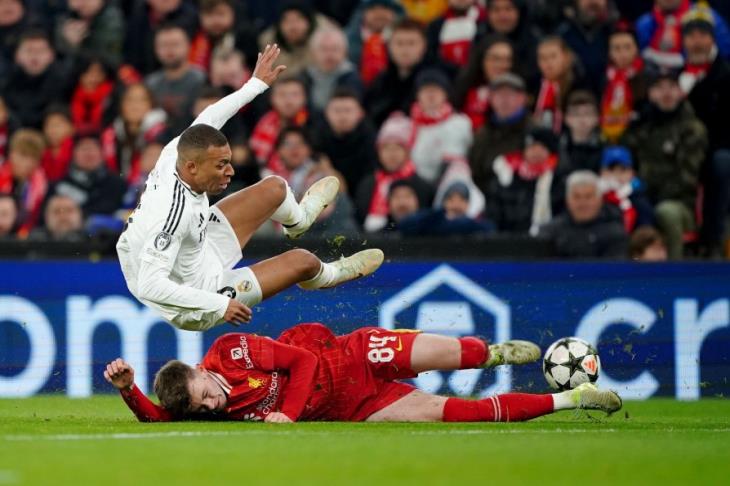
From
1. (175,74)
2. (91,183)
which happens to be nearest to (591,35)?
(175,74)

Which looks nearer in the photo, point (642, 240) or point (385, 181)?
point (642, 240)

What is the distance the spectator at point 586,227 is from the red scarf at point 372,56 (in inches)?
141

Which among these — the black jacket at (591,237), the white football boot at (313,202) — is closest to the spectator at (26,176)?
the white football boot at (313,202)

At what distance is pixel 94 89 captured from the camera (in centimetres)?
1877

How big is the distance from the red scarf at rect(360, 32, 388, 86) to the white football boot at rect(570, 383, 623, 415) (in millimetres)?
7855

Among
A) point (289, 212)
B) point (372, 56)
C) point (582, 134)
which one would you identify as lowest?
point (289, 212)

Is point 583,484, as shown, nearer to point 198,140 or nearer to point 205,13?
point 198,140

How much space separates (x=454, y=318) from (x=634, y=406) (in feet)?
6.39

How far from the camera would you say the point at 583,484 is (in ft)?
25.8

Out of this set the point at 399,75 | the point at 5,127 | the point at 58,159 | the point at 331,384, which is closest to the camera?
the point at 331,384

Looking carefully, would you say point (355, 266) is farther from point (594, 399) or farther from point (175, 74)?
point (175, 74)

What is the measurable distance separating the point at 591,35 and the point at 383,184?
305cm

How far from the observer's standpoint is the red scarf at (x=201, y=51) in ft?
61.5

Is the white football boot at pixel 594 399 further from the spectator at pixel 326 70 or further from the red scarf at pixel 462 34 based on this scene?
the red scarf at pixel 462 34
